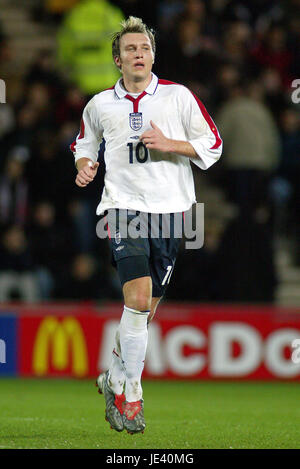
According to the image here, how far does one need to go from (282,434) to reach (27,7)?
8817 mm

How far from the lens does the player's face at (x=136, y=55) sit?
20.2 feet

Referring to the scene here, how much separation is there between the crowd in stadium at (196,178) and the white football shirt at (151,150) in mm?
4215

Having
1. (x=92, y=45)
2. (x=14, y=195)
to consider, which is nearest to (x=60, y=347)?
(x=14, y=195)

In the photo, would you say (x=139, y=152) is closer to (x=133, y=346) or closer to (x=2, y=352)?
(x=133, y=346)

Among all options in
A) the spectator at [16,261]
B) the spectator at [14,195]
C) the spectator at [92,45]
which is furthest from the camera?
the spectator at [92,45]

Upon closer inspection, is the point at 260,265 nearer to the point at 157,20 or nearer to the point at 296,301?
the point at 296,301

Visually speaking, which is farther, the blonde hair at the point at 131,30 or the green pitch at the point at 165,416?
the blonde hair at the point at 131,30

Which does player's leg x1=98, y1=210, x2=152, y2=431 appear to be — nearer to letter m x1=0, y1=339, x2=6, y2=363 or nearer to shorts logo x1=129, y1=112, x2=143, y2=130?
shorts logo x1=129, y1=112, x2=143, y2=130

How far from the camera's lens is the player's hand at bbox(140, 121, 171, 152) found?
5957mm

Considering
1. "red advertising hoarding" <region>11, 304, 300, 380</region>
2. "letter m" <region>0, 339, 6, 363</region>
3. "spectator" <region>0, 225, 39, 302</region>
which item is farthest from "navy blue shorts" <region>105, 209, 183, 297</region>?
"spectator" <region>0, 225, 39, 302</region>

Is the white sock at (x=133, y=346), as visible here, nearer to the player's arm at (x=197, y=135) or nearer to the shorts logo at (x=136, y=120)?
the player's arm at (x=197, y=135)

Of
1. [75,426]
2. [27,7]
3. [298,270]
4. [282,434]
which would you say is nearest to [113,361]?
[75,426]

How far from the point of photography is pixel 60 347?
34.2 feet

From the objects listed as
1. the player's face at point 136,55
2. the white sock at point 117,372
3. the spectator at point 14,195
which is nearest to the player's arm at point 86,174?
the player's face at point 136,55
